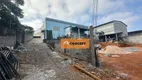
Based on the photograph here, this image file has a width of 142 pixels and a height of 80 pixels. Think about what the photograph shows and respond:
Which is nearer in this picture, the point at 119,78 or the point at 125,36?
the point at 119,78

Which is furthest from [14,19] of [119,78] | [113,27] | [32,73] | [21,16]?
[113,27]

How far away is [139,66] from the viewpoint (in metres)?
10.6

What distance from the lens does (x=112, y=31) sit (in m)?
30.2

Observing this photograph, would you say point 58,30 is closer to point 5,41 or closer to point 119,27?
point 5,41

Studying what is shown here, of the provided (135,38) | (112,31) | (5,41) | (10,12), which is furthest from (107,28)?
(5,41)

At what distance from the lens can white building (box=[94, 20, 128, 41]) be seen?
96.7 feet

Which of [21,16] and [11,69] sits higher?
[21,16]

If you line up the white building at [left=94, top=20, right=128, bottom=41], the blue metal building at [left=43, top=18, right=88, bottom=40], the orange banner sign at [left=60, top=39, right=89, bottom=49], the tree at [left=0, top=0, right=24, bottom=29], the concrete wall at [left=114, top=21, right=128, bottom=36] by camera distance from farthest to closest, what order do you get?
1. the concrete wall at [left=114, top=21, right=128, bottom=36]
2. the white building at [left=94, top=20, right=128, bottom=41]
3. the blue metal building at [left=43, top=18, right=88, bottom=40]
4. the tree at [left=0, top=0, right=24, bottom=29]
5. the orange banner sign at [left=60, top=39, right=89, bottom=49]

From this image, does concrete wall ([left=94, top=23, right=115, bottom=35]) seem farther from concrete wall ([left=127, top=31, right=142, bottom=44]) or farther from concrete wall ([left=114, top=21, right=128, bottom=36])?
concrete wall ([left=127, top=31, right=142, bottom=44])

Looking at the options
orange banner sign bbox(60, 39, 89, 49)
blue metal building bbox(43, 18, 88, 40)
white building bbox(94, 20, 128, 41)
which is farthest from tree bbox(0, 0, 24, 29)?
white building bbox(94, 20, 128, 41)

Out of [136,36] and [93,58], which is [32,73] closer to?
[93,58]

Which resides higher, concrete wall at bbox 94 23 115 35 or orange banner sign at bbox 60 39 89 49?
concrete wall at bbox 94 23 115 35

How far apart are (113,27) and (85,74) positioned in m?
24.4

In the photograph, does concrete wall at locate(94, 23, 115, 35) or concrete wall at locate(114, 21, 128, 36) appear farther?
concrete wall at locate(94, 23, 115, 35)
